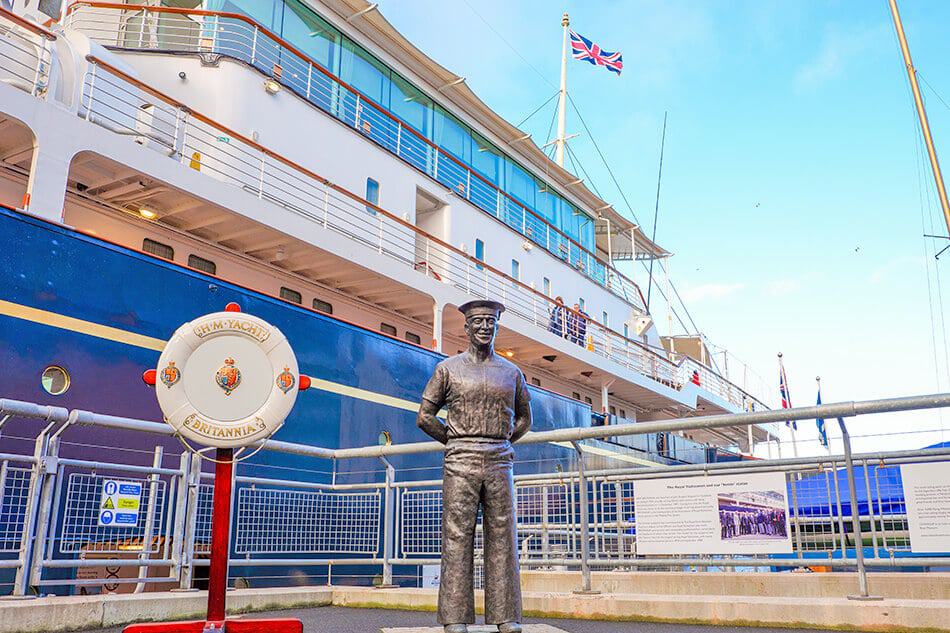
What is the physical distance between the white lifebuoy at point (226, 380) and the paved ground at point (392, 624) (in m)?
2.10

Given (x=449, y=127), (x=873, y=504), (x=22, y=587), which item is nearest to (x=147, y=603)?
(x=22, y=587)

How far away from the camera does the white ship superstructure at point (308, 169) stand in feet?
29.8

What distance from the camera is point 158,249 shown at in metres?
10.5

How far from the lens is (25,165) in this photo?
9.09 meters

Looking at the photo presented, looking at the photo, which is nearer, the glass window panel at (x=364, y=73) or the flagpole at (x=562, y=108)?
the glass window panel at (x=364, y=73)

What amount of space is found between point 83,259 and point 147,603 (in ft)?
12.9

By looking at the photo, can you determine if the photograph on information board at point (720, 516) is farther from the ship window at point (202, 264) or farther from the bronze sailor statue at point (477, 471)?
the ship window at point (202, 264)

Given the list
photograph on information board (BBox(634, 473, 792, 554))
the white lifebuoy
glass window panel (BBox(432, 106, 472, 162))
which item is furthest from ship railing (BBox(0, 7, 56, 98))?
glass window panel (BBox(432, 106, 472, 162))

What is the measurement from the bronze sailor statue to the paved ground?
1059 millimetres

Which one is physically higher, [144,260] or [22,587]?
[144,260]

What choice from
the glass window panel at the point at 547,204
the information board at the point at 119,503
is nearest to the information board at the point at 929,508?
the information board at the point at 119,503

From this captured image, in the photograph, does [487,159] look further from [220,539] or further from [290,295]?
[220,539]

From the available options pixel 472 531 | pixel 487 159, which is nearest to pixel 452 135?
pixel 487 159

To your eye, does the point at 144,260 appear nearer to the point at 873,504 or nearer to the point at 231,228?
the point at 231,228
